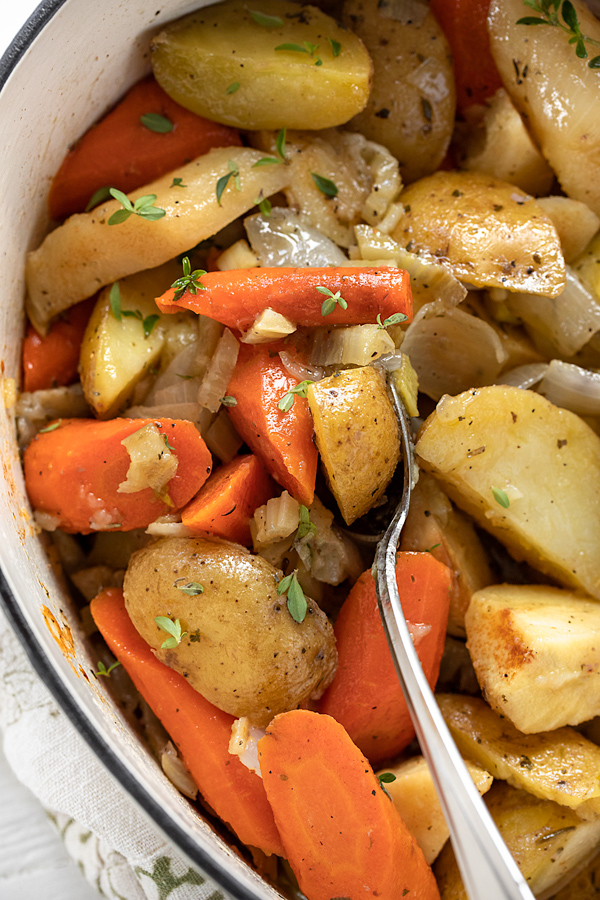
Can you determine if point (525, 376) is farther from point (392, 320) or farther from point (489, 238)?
point (392, 320)

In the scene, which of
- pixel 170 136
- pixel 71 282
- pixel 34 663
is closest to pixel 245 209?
pixel 170 136

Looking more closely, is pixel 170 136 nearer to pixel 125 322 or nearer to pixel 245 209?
pixel 245 209

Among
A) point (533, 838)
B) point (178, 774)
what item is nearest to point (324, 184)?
point (178, 774)

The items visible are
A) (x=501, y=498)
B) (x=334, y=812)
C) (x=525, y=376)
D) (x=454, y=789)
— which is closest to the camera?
(x=454, y=789)

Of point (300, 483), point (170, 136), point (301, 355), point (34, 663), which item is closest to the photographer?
point (34, 663)

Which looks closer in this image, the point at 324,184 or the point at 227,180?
the point at 227,180

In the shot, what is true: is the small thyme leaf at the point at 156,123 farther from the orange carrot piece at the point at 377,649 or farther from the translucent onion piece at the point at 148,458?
the orange carrot piece at the point at 377,649

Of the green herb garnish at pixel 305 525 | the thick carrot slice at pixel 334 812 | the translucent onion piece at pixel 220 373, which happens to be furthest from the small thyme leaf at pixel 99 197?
A: the thick carrot slice at pixel 334 812
